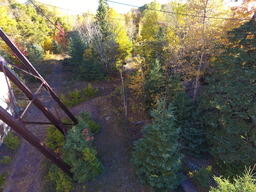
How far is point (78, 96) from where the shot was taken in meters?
15.3

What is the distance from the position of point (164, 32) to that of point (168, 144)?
9546 millimetres

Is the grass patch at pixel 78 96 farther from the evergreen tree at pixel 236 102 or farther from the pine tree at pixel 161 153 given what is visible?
the evergreen tree at pixel 236 102

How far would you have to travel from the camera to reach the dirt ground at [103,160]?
8344mm

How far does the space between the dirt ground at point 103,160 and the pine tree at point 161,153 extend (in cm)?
115

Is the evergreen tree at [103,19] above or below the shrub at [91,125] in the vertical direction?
above

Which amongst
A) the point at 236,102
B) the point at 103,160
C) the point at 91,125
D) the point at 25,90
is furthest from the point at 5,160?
the point at 236,102

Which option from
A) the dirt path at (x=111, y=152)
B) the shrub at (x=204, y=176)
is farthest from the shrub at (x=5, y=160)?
the shrub at (x=204, y=176)

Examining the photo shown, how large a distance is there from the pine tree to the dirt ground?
3.78ft

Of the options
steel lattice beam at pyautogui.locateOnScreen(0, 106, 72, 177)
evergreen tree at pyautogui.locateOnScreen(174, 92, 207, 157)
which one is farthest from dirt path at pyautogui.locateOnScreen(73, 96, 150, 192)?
evergreen tree at pyautogui.locateOnScreen(174, 92, 207, 157)

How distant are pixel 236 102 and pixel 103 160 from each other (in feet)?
25.5

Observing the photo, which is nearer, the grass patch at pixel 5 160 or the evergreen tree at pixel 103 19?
the grass patch at pixel 5 160

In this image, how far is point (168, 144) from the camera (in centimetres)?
668

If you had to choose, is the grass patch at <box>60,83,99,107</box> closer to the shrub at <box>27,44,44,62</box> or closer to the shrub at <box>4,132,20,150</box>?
the shrub at <box>4,132,20,150</box>

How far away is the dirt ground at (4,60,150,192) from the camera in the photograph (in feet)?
27.4
